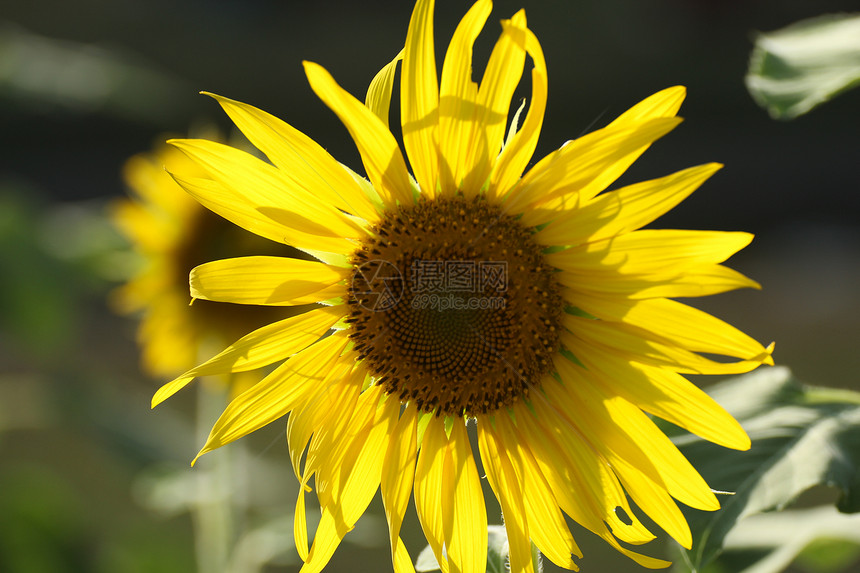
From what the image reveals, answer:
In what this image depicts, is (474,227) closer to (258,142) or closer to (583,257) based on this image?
(583,257)

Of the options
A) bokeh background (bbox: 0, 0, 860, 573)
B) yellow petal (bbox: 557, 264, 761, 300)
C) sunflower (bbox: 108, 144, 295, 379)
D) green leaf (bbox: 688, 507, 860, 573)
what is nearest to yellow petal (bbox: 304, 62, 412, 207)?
yellow petal (bbox: 557, 264, 761, 300)

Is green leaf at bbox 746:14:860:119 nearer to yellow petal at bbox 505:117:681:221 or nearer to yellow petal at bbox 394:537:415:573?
yellow petal at bbox 505:117:681:221

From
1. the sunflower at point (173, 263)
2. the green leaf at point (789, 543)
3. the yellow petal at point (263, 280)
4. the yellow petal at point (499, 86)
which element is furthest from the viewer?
the sunflower at point (173, 263)

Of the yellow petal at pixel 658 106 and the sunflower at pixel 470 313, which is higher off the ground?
the yellow petal at pixel 658 106

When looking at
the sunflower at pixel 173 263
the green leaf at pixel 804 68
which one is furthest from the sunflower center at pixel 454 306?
the sunflower at pixel 173 263

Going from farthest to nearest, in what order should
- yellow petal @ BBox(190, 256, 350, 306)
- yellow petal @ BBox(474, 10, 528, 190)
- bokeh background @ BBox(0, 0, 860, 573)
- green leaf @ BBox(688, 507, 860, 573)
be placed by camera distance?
bokeh background @ BBox(0, 0, 860, 573)
green leaf @ BBox(688, 507, 860, 573)
yellow petal @ BBox(190, 256, 350, 306)
yellow petal @ BBox(474, 10, 528, 190)

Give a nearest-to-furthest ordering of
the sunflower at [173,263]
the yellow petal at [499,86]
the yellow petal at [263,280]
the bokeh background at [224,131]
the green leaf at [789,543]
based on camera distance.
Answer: the yellow petal at [499,86] < the yellow petal at [263,280] < the green leaf at [789,543] < the sunflower at [173,263] < the bokeh background at [224,131]

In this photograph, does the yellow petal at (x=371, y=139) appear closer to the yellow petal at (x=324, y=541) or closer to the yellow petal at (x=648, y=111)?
the yellow petal at (x=648, y=111)

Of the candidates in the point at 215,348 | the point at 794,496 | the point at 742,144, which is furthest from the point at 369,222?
the point at 742,144
